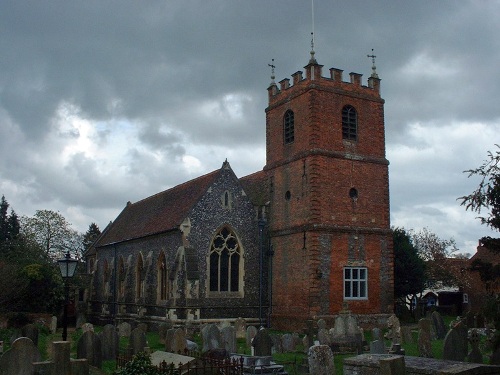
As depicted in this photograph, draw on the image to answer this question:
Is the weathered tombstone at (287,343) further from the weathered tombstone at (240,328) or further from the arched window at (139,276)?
the arched window at (139,276)

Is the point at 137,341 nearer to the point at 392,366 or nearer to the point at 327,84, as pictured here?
the point at 392,366

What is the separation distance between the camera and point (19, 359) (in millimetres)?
12164

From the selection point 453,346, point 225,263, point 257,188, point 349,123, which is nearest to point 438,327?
point 225,263

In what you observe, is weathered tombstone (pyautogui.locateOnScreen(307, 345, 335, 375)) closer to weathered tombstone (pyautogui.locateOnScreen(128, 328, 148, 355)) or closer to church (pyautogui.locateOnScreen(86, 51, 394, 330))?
weathered tombstone (pyautogui.locateOnScreen(128, 328, 148, 355))

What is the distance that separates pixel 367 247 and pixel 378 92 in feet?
26.1

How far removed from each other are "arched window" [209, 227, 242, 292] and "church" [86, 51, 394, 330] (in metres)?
0.05

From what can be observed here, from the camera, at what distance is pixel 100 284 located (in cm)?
3822

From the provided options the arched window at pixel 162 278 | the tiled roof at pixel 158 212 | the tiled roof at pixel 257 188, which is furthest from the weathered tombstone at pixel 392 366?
the arched window at pixel 162 278

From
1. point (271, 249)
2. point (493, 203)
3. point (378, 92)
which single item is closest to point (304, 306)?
point (271, 249)

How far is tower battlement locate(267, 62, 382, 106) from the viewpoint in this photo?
27.4 meters

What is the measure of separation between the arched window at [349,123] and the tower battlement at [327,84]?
79 centimetres

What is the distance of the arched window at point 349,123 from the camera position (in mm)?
27812

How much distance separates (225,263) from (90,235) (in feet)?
144

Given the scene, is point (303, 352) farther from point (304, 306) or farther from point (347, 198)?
point (347, 198)
